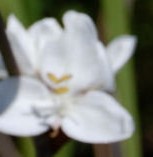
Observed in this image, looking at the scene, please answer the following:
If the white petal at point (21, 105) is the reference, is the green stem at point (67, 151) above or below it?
below

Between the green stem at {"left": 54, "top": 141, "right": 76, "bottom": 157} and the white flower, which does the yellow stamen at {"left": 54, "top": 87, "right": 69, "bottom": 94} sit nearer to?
the white flower

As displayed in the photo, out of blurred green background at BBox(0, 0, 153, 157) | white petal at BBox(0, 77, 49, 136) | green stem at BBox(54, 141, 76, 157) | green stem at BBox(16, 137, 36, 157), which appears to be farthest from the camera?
blurred green background at BBox(0, 0, 153, 157)

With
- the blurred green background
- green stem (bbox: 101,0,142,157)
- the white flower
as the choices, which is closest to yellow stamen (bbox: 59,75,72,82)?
the white flower

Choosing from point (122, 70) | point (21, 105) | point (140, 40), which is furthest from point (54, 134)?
point (140, 40)

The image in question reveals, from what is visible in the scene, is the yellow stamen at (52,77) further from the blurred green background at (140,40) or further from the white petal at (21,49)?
the blurred green background at (140,40)

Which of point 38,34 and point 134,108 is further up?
point 38,34

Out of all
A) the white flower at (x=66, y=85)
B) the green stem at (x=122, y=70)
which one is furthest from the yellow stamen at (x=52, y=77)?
the green stem at (x=122, y=70)

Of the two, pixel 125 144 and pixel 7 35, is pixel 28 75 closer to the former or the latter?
pixel 7 35

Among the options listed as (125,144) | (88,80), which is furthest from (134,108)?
(88,80)

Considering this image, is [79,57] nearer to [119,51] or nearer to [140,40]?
[119,51]
